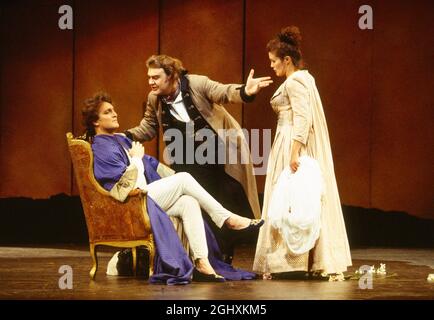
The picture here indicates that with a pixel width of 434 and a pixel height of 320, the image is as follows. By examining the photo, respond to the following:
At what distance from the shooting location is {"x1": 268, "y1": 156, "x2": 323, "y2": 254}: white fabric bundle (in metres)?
4.86

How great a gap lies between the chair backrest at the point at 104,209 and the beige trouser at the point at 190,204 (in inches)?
5.4

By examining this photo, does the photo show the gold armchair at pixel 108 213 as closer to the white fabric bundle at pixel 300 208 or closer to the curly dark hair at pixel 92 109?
the curly dark hair at pixel 92 109

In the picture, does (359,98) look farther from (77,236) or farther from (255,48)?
(77,236)

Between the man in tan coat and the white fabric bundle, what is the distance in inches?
16.0

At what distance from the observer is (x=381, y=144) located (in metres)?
7.49

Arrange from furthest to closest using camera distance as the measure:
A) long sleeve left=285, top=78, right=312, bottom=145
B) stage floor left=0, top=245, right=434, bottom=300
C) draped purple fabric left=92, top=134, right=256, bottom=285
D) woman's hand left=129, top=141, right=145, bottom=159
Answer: woman's hand left=129, top=141, right=145, bottom=159 → long sleeve left=285, top=78, right=312, bottom=145 → draped purple fabric left=92, top=134, right=256, bottom=285 → stage floor left=0, top=245, right=434, bottom=300

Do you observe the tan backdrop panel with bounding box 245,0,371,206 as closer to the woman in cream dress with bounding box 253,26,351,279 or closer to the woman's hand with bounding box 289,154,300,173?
the woman in cream dress with bounding box 253,26,351,279

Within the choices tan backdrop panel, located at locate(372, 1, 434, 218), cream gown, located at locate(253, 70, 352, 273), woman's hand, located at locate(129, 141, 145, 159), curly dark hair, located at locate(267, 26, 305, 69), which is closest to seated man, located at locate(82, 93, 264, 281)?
woman's hand, located at locate(129, 141, 145, 159)

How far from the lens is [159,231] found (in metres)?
4.85

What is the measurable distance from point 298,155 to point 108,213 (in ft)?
3.68

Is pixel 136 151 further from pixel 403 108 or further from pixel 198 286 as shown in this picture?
pixel 403 108
